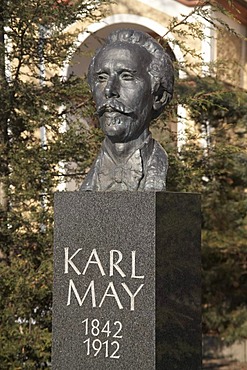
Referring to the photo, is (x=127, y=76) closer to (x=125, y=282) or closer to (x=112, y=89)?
(x=112, y=89)

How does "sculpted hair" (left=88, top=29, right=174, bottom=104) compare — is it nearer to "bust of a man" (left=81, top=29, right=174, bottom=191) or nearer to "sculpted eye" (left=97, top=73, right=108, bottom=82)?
"bust of a man" (left=81, top=29, right=174, bottom=191)

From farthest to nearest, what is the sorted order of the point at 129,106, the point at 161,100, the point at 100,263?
the point at 161,100, the point at 129,106, the point at 100,263

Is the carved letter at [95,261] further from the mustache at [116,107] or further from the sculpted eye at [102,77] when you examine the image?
the sculpted eye at [102,77]

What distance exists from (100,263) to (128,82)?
4.09 feet

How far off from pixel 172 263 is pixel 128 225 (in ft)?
1.30

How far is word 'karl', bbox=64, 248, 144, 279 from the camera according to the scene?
6031 mm

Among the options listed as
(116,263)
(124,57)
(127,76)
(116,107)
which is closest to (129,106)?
(116,107)

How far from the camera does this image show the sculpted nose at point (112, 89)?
20.4 feet

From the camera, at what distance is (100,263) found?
6145mm

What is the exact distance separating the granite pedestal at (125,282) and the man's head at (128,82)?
532 mm

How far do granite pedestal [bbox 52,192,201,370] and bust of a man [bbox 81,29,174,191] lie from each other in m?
0.24

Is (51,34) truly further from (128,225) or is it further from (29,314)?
(128,225)

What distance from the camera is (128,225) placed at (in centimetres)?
608

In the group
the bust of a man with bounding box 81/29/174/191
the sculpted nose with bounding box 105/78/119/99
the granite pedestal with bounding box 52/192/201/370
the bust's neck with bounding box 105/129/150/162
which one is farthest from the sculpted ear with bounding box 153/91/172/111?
the granite pedestal with bounding box 52/192/201/370
